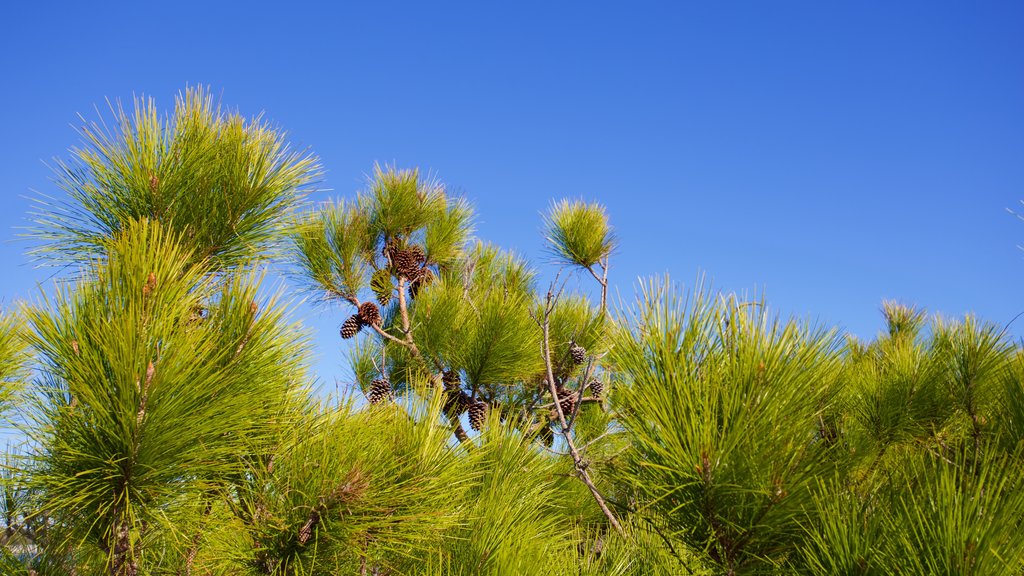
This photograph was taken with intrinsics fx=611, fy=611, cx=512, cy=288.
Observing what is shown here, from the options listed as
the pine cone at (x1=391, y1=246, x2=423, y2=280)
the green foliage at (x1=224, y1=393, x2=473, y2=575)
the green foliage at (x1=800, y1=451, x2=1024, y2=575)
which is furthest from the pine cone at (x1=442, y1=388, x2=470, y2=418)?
the green foliage at (x1=800, y1=451, x2=1024, y2=575)

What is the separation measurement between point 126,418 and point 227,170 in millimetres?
510

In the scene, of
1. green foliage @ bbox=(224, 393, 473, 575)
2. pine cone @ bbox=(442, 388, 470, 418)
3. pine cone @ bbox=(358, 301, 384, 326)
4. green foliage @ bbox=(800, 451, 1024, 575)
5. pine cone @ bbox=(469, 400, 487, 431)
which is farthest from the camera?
pine cone @ bbox=(358, 301, 384, 326)

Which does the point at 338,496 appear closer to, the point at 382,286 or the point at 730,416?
the point at 730,416

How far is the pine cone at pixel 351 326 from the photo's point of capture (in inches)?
92.0

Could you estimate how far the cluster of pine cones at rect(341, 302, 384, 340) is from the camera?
2273mm

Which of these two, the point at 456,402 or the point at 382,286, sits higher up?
the point at 382,286

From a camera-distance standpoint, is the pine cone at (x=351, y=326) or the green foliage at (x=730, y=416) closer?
the green foliage at (x=730, y=416)

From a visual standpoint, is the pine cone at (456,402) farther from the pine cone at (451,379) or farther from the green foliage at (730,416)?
the green foliage at (730,416)

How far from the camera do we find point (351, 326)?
2336 millimetres

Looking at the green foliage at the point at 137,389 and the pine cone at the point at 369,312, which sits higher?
the pine cone at the point at 369,312

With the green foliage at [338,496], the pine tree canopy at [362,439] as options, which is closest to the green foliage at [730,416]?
the pine tree canopy at [362,439]

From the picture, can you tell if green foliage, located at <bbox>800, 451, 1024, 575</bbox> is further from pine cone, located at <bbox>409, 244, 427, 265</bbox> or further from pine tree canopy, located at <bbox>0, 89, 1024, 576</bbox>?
pine cone, located at <bbox>409, 244, 427, 265</bbox>

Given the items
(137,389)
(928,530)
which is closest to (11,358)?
(137,389)

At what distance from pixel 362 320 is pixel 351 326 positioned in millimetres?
51
